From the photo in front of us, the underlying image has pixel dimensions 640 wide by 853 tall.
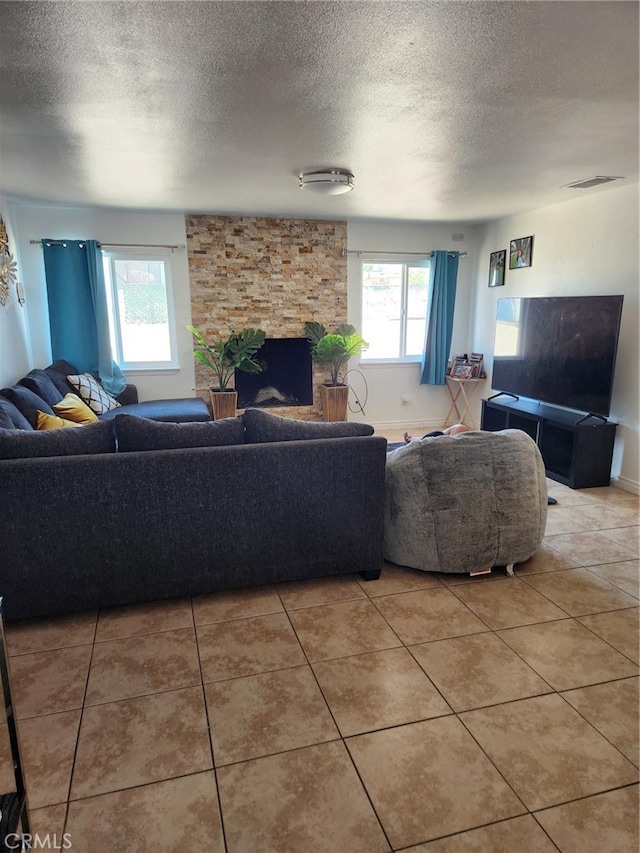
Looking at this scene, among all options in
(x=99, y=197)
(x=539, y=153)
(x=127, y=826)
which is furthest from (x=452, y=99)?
(x=99, y=197)

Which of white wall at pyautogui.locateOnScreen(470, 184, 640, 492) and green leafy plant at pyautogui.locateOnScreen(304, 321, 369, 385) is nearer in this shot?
white wall at pyautogui.locateOnScreen(470, 184, 640, 492)

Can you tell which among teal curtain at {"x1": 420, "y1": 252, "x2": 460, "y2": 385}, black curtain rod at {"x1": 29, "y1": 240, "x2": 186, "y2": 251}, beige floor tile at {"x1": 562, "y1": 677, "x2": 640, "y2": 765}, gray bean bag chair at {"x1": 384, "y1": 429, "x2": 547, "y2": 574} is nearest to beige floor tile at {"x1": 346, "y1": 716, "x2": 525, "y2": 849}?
beige floor tile at {"x1": 562, "y1": 677, "x2": 640, "y2": 765}

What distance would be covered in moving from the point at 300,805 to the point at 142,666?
2.82ft

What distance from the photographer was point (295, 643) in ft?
6.97

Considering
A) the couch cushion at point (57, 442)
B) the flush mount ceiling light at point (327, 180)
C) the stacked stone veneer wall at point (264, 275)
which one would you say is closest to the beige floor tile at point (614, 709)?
the couch cushion at point (57, 442)

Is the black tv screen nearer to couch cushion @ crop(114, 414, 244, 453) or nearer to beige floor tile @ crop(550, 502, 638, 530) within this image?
beige floor tile @ crop(550, 502, 638, 530)

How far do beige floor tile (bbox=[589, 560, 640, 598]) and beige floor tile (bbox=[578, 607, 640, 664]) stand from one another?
0.20 metres

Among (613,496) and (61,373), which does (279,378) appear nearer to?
(61,373)

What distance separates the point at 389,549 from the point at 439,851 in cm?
149

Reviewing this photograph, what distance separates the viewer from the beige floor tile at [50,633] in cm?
211

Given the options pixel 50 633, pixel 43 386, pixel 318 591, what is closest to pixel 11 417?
pixel 43 386

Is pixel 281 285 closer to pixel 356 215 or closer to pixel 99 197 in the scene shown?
pixel 356 215

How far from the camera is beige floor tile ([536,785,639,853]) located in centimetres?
131

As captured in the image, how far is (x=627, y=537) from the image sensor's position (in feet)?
10.3
